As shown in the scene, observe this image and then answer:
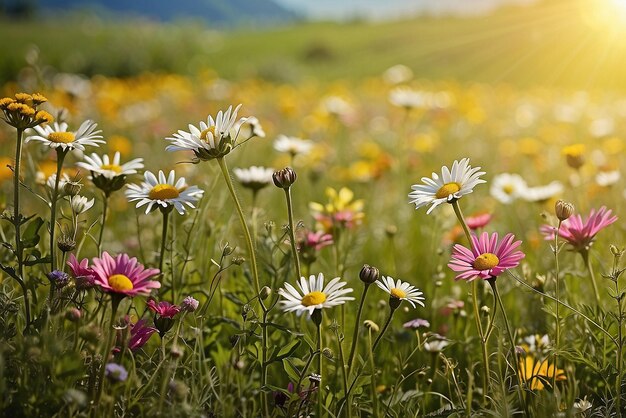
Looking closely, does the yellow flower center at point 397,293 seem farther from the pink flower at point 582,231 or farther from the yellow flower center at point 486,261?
the pink flower at point 582,231

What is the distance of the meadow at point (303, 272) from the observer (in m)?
1.13

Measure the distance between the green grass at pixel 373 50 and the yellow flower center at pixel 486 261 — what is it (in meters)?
9.15

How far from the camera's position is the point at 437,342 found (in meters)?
1.46

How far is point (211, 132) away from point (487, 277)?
1.90ft

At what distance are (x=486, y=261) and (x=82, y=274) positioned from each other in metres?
0.76

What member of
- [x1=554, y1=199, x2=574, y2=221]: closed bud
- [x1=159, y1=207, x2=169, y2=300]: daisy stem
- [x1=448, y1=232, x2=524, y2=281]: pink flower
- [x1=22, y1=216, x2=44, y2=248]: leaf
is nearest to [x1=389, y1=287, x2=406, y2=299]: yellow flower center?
[x1=448, y1=232, x2=524, y2=281]: pink flower

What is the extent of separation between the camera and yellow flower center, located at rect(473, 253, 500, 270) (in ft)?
3.78

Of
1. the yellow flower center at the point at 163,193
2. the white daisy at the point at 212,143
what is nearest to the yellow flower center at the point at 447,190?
the white daisy at the point at 212,143

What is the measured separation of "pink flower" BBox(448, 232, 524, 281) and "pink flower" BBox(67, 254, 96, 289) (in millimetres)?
668

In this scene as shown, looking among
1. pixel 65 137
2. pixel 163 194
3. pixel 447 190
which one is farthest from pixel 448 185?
pixel 65 137

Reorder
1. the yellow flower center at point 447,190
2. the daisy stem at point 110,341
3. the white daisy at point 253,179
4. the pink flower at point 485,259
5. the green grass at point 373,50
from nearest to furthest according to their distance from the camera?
the daisy stem at point 110,341
the pink flower at point 485,259
the yellow flower center at point 447,190
the white daisy at point 253,179
the green grass at point 373,50

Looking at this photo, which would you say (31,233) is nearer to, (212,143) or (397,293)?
(212,143)

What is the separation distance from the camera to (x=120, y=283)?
3.50 ft

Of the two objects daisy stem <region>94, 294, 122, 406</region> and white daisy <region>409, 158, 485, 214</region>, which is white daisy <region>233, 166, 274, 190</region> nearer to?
white daisy <region>409, 158, 485, 214</region>
